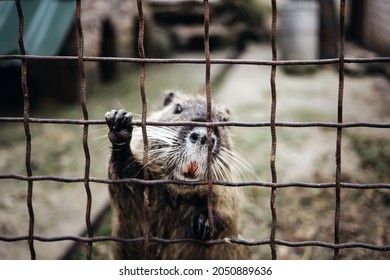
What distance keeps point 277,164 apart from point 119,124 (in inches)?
106

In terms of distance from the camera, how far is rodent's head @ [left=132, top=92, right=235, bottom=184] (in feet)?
6.83

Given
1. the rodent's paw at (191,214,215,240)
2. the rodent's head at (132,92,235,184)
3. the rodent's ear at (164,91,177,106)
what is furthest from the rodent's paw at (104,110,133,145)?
the rodent's ear at (164,91,177,106)

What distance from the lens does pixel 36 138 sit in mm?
4945

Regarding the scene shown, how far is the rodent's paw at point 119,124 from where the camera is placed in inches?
74.6

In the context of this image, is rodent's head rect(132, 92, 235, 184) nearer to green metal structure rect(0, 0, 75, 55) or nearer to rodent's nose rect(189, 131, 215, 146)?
rodent's nose rect(189, 131, 215, 146)

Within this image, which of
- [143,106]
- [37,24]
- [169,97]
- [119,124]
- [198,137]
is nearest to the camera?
[143,106]

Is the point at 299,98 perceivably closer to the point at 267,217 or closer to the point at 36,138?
the point at 267,217

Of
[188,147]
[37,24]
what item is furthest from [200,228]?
[37,24]

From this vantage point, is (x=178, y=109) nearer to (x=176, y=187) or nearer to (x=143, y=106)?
(x=176, y=187)

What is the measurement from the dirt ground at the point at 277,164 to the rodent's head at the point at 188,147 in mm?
312

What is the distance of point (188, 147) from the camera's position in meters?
2.11

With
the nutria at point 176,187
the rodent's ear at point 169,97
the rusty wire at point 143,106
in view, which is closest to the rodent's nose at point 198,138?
the nutria at point 176,187

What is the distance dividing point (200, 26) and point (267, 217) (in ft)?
22.3
